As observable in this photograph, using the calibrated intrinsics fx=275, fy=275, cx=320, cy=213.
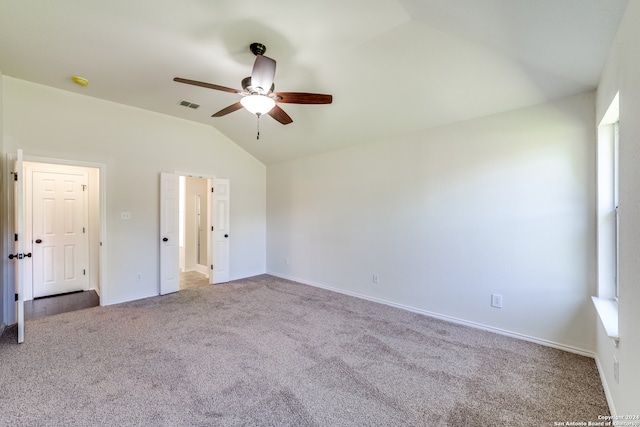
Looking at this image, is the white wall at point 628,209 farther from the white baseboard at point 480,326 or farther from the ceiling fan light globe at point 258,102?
the ceiling fan light globe at point 258,102

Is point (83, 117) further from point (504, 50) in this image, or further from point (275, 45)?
point (504, 50)

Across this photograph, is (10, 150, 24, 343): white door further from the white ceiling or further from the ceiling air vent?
the ceiling air vent

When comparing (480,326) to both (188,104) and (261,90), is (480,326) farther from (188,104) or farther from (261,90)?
(188,104)

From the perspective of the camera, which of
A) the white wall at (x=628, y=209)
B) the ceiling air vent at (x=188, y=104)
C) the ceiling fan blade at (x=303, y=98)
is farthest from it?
the ceiling air vent at (x=188, y=104)

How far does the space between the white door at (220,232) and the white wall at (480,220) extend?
1.93 metres

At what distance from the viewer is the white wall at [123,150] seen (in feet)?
11.2

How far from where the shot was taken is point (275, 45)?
255cm

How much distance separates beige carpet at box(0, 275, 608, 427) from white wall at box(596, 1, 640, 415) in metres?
0.51

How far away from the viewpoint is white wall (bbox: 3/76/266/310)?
3.42m

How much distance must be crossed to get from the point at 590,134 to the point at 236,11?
327 centimetres

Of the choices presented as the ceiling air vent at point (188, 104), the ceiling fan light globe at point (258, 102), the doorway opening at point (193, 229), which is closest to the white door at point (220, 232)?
the doorway opening at point (193, 229)

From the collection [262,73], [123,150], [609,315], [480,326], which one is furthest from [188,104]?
[609,315]

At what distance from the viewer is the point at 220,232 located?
Result: 5.24m

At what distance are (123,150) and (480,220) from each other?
4.98 metres
